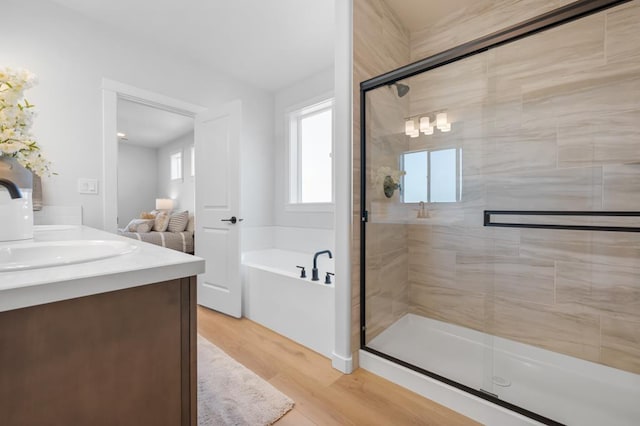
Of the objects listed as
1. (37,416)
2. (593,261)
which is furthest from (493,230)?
(37,416)

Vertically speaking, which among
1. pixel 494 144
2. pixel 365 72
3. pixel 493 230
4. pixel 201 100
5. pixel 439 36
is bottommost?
pixel 493 230

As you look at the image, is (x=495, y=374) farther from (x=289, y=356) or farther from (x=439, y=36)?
(x=439, y=36)

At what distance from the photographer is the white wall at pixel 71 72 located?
2010 millimetres

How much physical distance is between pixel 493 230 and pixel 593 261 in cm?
52

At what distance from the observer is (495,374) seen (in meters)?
1.46

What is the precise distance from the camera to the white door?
2648 mm

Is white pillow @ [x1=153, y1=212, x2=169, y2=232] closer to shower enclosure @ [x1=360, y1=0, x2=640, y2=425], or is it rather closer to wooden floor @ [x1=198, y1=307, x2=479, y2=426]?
wooden floor @ [x1=198, y1=307, x2=479, y2=426]

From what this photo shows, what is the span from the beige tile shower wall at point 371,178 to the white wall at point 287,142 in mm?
995

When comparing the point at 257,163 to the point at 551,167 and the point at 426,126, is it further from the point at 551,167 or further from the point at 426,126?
the point at 551,167

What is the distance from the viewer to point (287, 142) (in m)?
3.45

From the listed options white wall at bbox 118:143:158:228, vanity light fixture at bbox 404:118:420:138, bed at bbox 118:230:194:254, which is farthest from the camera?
white wall at bbox 118:143:158:228

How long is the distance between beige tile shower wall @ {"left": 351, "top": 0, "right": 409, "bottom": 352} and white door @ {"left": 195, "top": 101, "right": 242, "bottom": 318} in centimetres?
131

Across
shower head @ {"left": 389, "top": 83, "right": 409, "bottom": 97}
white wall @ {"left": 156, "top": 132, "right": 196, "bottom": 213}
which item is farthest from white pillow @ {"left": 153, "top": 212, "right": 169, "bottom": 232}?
shower head @ {"left": 389, "top": 83, "right": 409, "bottom": 97}

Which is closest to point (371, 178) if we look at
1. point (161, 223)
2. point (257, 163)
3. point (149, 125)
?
point (257, 163)
